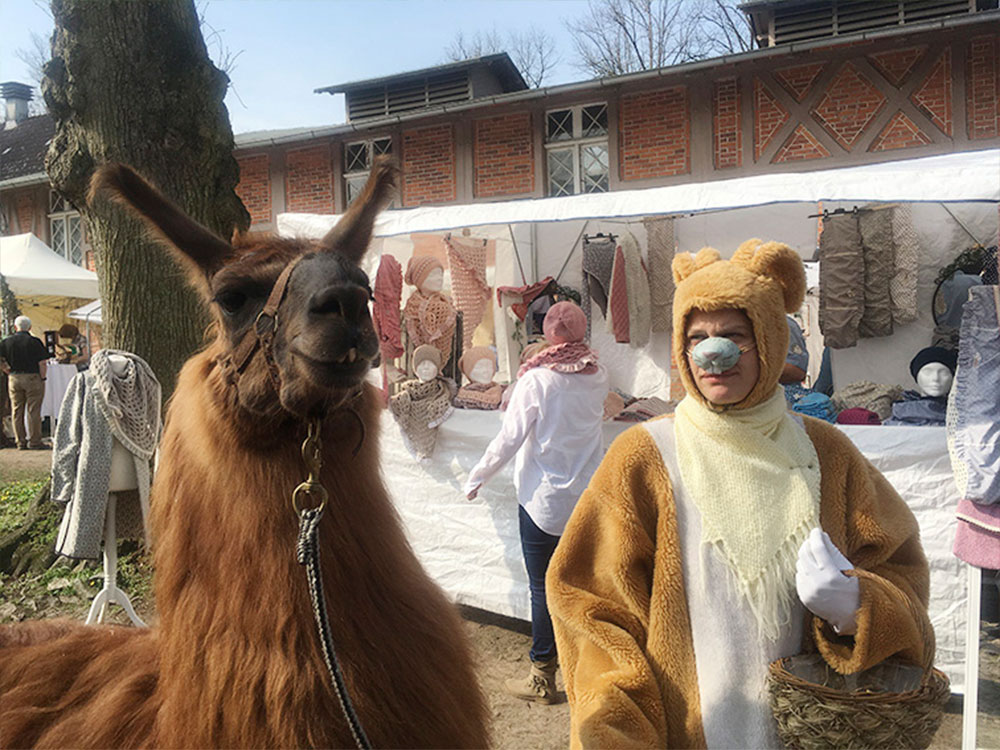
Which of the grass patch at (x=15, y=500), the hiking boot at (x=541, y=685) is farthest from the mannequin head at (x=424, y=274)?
the grass patch at (x=15, y=500)

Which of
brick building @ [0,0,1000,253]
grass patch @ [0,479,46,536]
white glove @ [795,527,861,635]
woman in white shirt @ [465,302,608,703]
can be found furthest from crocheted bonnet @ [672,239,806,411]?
brick building @ [0,0,1000,253]

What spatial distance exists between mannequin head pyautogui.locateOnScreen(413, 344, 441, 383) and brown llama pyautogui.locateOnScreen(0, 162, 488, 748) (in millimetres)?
4009

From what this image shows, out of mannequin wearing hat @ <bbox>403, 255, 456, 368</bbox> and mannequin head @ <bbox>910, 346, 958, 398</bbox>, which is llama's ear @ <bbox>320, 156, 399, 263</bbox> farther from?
mannequin wearing hat @ <bbox>403, 255, 456, 368</bbox>

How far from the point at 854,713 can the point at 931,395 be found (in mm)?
3901

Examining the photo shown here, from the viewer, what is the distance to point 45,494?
20.3 feet

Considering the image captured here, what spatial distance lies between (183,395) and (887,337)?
20.4 feet

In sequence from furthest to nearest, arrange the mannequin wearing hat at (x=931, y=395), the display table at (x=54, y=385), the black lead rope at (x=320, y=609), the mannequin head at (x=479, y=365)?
the display table at (x=54, y=385) → the mannequin head at (x=479, y=365) → the mannequin wearing hat at (x=931, y=395) → the black lead rope at (x=320, y=609)

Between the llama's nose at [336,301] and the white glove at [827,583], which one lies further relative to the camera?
the white glove at [827,583]

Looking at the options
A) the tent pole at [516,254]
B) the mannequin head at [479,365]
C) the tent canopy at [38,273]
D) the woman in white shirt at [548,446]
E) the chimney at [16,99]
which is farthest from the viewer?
the chimney at [16,99]

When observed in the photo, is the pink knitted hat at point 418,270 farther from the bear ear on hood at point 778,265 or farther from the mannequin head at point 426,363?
the bear ear on hood at point 778,265

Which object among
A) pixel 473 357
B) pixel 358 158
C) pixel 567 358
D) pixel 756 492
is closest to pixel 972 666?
pixel 756 492

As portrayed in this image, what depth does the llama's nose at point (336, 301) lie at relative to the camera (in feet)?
4.75

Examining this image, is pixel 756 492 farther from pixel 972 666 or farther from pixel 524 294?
pixel 524 294

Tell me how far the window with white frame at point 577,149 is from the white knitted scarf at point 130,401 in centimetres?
946
